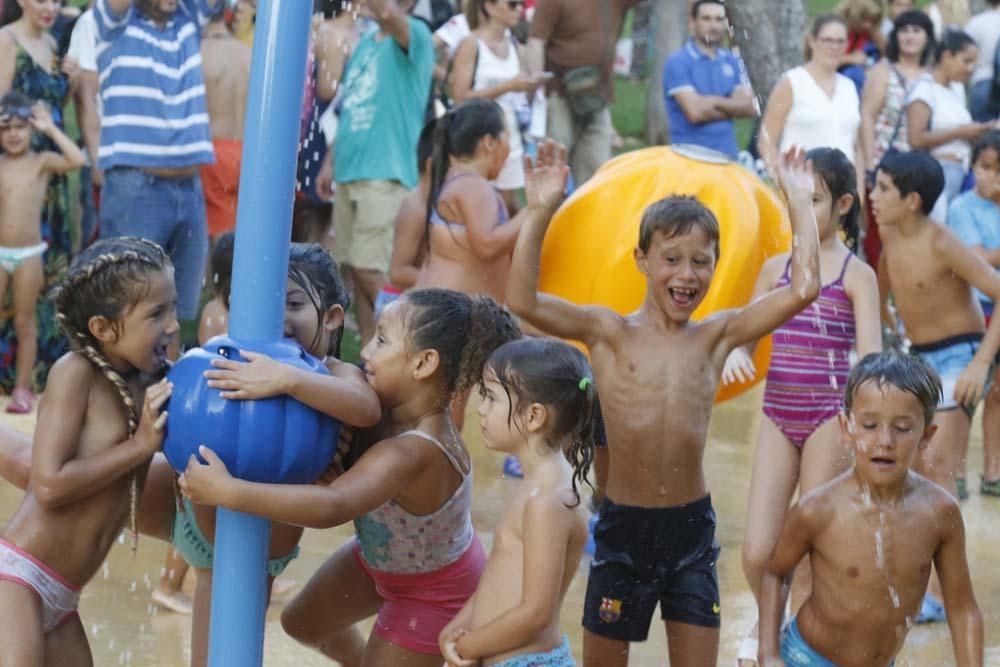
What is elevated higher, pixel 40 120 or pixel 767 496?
pixel 40 120

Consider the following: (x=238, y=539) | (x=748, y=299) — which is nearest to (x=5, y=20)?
(x=748, y=299)

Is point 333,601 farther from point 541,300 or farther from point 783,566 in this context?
point 783,566

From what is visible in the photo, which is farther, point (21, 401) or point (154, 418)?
point (21, 401)

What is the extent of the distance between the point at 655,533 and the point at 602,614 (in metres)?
0.27

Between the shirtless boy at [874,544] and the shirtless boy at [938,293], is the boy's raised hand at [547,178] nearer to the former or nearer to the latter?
the shirtless boy at [874,544]

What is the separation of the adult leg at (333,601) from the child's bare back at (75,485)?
54cm

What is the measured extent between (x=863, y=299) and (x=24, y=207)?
441cm

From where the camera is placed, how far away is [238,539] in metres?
3.01

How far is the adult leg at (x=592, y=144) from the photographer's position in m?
9.48

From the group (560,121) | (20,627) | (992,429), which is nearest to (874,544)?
(20,627)

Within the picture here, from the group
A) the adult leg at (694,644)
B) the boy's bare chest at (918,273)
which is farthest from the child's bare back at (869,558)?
the boy's bare chest at (918,273)

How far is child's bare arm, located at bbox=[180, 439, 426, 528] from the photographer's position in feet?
9.42

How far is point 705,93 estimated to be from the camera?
9.45 m

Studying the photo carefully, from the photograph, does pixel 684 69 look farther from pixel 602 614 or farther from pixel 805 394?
pixel 602 614
